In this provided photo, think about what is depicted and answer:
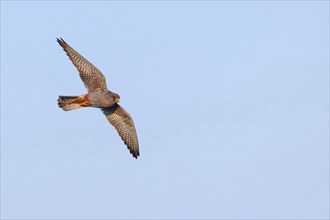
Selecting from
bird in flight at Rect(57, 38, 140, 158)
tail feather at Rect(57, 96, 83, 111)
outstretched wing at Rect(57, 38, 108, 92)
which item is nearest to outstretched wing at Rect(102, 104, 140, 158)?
bird in flight at Rect(57, 38, 140, 158)

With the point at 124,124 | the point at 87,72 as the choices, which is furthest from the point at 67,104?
the point at 124,124

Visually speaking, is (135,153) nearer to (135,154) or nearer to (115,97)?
(135,154)

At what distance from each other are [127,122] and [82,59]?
299 cm

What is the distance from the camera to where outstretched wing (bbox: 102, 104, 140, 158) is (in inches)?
967

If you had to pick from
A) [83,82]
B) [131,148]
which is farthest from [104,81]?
[131,148]

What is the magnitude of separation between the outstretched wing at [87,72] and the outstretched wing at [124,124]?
127 cm

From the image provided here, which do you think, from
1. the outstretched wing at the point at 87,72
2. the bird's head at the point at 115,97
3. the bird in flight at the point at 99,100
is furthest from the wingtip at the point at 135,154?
the outstretched wing at the point at 87,72

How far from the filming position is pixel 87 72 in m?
23.7

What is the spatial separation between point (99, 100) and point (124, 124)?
2.09 m

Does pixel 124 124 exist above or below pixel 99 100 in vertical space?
below

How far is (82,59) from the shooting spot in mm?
23547

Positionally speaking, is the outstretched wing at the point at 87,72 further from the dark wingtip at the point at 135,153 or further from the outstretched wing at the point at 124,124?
the dark wingtip at the point at 135,153

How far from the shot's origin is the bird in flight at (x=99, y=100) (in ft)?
75.4

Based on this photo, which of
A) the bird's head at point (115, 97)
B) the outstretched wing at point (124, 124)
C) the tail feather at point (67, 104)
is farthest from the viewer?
the outstretched wing at point (124, 124)
